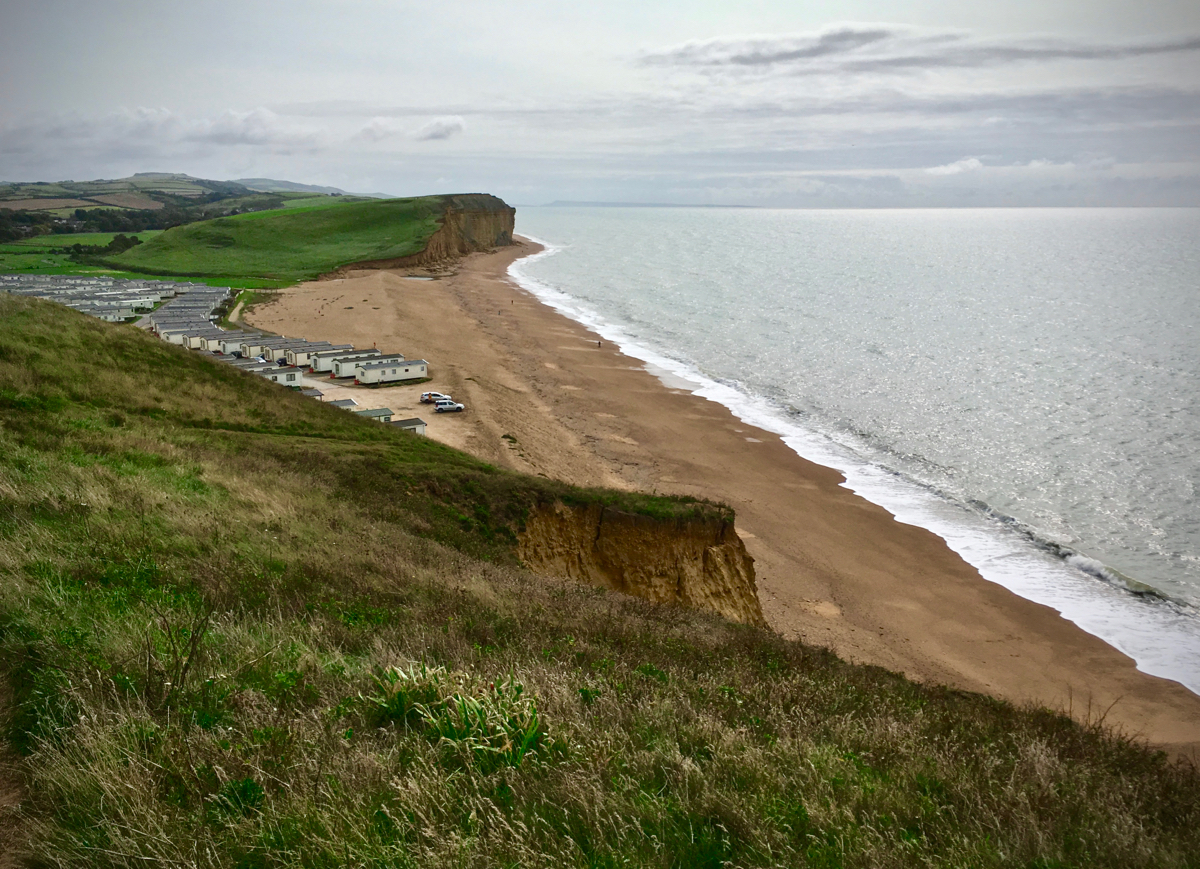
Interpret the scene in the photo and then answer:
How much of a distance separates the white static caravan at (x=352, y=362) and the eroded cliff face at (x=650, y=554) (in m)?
33.4

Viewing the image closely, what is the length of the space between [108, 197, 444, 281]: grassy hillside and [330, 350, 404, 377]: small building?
57391 millimetres

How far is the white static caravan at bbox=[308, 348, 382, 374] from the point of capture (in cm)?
5181

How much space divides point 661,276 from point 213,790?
397 ft

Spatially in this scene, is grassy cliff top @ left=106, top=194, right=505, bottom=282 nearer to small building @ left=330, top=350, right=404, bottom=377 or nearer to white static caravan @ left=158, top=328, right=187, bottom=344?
white static caravan @ left=158, top=328, right=187, bottom=344

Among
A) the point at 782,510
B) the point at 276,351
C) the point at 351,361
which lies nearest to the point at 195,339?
the point at 276,351

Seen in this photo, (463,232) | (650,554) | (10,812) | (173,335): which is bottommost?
(650,554)

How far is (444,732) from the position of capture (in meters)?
5.51

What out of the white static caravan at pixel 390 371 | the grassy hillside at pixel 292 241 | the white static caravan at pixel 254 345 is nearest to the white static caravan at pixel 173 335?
the white static caravan at pixel 254 345

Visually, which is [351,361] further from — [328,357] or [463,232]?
[463,232]

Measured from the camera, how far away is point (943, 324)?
263 ft

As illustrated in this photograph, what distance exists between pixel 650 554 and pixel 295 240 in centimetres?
12643

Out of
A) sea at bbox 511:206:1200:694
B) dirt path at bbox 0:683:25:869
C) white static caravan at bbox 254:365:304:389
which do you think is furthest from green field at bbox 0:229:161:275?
dirt path at bbox 0:683:25:869

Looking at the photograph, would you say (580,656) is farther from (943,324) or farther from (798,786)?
(943,324)

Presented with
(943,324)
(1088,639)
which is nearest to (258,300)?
(943,324)
